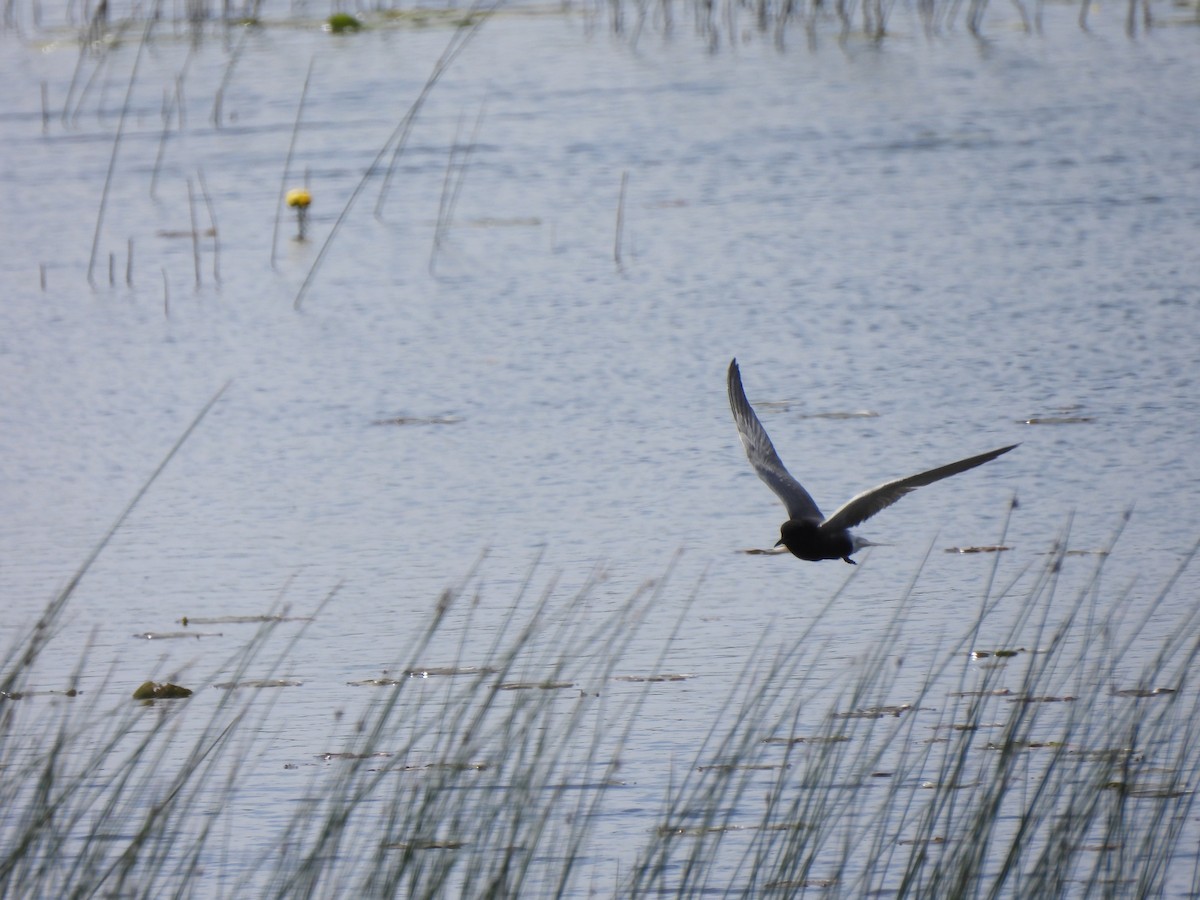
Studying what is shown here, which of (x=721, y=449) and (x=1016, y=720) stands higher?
(x=1016, y=720)

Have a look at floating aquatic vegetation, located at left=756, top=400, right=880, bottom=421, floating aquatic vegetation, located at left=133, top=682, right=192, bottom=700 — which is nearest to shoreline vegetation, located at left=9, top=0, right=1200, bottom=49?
floating aquatic vegetation, located at left=756, top=400, right=880, bottom=421

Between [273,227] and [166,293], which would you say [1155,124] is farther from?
[166,293]

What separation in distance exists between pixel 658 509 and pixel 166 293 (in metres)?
3.11

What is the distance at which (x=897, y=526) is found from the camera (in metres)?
4.60

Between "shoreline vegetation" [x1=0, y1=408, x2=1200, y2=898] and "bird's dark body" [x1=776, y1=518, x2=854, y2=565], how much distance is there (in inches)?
5.6

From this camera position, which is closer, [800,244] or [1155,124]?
[800,244]

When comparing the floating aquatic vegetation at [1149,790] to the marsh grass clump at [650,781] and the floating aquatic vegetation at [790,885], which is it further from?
the floating aquatic vegetation at [790,885]

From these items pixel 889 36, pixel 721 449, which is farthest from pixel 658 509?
pixel 889 36

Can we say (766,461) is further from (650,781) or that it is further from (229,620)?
(229,620)

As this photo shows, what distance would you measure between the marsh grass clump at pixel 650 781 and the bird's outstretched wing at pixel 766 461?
0.95 feet

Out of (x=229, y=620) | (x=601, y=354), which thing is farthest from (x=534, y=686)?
(x=601, y=354)

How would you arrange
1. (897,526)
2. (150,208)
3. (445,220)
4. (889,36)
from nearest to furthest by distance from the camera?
(897,526) < (445,220) < (150,208) < (889,36)

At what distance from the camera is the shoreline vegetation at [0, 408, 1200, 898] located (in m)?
2.52

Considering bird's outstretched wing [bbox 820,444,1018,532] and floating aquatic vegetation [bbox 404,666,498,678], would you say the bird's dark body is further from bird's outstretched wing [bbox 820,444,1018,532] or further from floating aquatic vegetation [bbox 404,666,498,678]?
floating aquatic vegetation [bbox 404,666,498,678]
